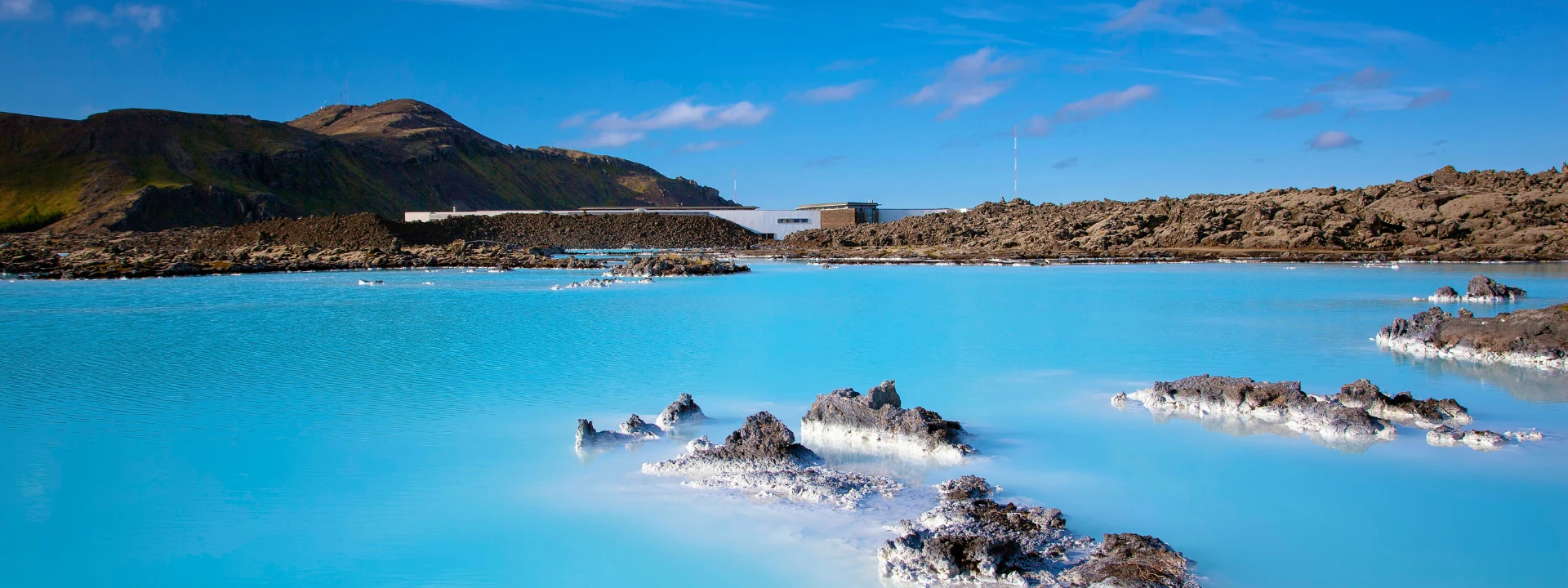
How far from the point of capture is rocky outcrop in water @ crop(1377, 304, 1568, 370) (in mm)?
8641

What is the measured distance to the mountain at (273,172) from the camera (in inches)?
2522

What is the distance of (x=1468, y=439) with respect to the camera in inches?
226

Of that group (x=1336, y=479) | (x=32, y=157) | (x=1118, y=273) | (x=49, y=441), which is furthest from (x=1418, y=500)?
(x=32, y=157)

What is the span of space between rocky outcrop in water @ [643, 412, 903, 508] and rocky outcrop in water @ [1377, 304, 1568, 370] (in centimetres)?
725

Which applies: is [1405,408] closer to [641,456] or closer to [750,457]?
[750,457]

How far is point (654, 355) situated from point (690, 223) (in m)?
40.8

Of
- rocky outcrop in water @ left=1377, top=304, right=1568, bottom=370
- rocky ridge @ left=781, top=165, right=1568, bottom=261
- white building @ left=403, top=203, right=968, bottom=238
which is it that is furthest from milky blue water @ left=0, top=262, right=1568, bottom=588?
white building @ left=403, top=203, right=968, bottom=238

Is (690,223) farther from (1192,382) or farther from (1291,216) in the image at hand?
(1192,382)

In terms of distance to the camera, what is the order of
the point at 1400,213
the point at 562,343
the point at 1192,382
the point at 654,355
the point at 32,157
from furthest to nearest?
the point at 32,157 → the point at 1400,213 → the point at 562,343 → the point at 654,355 → the point at 1192,382

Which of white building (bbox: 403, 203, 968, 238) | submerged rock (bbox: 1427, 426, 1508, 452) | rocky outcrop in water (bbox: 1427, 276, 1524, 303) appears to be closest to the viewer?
submerged rock (bbox: 1427, 426, 1508, 452)

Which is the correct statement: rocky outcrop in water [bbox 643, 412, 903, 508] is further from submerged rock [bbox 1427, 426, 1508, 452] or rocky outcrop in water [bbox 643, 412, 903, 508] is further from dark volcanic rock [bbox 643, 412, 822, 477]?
submerged rock [bbox 1427, 426, 1508, 452]

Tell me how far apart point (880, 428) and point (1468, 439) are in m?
3.57

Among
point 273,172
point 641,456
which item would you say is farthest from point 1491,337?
point 273,172

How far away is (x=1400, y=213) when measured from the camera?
118 ft
